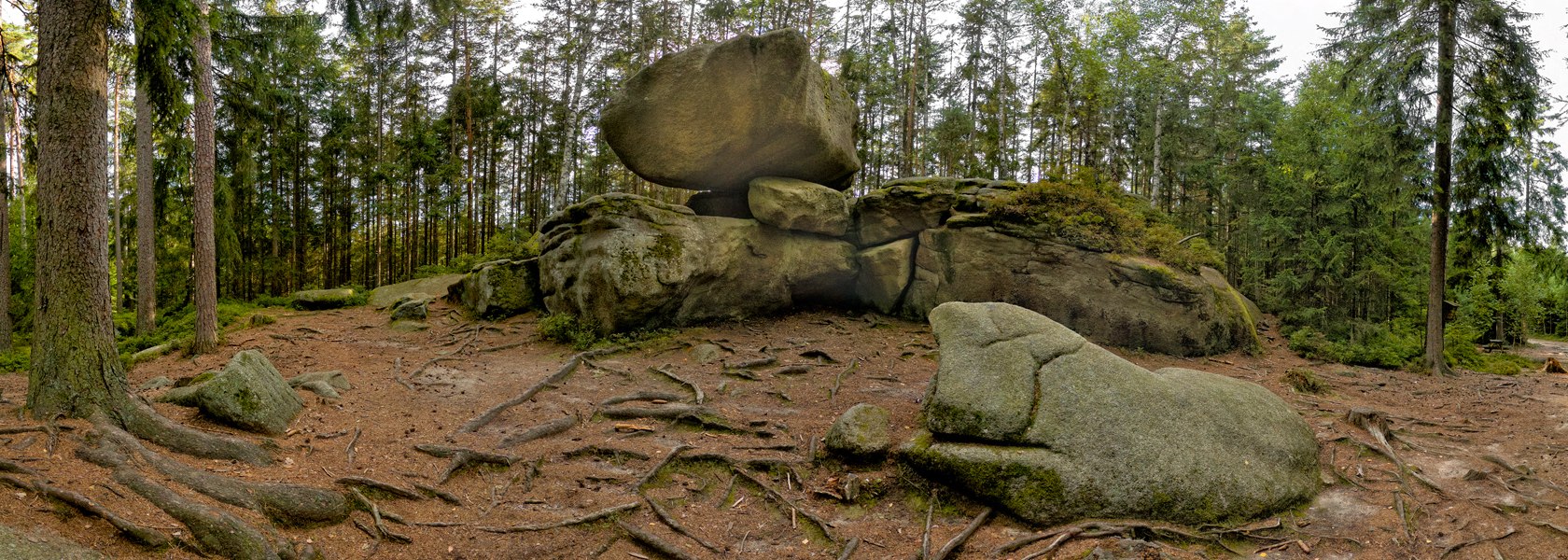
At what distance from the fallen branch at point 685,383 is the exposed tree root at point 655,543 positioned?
3456mm

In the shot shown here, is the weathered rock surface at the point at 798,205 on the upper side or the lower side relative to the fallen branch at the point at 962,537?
upper

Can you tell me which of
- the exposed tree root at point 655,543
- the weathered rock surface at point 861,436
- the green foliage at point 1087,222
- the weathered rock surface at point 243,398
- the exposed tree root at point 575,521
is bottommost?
the exposed tree root at point 655,543

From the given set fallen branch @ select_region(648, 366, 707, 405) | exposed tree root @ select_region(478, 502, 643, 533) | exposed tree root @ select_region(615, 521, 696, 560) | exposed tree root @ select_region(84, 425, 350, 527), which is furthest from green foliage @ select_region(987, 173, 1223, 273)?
exposed tree root @ select_region(84, 425, 350, 527)

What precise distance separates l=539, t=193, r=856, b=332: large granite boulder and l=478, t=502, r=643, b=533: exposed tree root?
6818mm

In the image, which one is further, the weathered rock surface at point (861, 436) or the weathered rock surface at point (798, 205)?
the weathered rock surface at point (798, 205)

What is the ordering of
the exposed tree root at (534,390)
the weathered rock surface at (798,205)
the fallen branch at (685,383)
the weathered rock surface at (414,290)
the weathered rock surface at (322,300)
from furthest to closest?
1. the weathered rock surface at (414,290)
2. the weathered rock surface at (322,300)
3. the weathered rock surface at (798,205)
4. the fallen branch at (685,383)
5. the exposed tree root at (534,390)

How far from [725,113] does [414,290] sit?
455 inches

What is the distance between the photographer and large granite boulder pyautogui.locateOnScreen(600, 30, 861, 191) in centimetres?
1295

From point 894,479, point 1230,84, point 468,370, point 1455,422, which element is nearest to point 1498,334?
point 1230,84

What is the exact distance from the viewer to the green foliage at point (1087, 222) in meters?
13.0

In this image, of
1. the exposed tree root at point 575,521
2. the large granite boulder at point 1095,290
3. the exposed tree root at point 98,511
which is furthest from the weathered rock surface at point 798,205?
the exposed tree root at point 98,511

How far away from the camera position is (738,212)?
14.9 meters

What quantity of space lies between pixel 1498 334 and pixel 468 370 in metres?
38.4

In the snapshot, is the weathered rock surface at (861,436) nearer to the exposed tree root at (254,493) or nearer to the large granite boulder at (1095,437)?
the large granite boulder at (1095,437)
